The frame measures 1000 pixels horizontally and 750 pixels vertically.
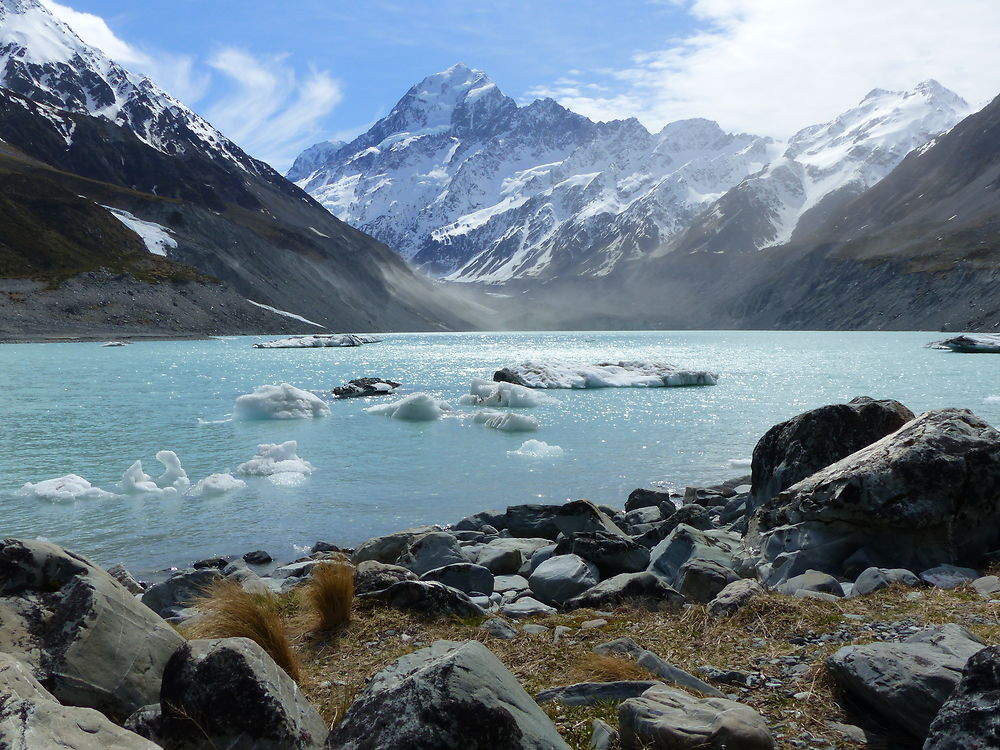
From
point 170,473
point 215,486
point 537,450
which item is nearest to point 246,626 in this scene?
point 215,486

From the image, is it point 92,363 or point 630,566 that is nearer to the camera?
point 630,566

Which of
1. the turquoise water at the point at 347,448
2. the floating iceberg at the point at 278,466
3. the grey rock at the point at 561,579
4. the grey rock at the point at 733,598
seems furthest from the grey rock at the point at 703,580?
the floating iceberg at the point at 278,466

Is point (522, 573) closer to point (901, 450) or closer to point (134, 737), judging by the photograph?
point (901, 450)

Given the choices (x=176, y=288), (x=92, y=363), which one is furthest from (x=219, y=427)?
(x=176, y=288)

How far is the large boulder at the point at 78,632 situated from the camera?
4680mm

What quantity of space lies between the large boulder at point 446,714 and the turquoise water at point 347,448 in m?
11.7

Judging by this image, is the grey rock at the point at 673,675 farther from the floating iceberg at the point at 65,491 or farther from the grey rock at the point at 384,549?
the floating iceberg at the point at 65,491

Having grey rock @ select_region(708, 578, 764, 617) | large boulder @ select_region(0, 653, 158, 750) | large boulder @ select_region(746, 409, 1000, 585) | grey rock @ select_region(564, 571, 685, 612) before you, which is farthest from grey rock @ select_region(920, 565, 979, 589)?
large boulder @ select_region(0, 653, 158, 750)

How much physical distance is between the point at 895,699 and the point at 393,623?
15.9 ft

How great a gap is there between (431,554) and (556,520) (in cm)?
390

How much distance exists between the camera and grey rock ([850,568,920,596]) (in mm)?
8425

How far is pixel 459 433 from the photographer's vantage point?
34.2m

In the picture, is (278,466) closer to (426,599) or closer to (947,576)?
(426,599)

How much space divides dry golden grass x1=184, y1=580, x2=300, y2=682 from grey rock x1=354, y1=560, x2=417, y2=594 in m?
1.95
